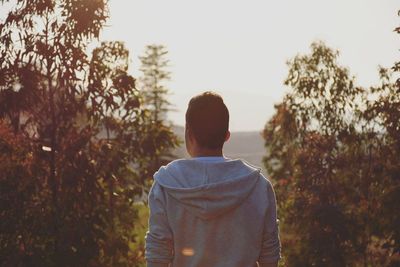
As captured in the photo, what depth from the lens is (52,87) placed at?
702 centimetres

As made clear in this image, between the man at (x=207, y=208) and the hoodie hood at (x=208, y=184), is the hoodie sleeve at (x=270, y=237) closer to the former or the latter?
the man at (x=207, y=208)

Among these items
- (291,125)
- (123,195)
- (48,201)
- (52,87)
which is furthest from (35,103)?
(291,125)

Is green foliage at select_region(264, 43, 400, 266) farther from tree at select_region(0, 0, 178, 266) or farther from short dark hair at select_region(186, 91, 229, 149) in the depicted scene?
short dark hair at select_region(186, 91, 229, 149)

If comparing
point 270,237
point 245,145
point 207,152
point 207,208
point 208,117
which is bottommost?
point 245,145

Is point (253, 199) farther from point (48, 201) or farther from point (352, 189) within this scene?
point (352, 189)

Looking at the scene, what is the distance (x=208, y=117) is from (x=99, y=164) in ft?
14.7

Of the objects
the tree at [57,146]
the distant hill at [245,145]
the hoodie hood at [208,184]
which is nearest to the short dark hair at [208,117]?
Answer: the hoodie hood at [208,184]

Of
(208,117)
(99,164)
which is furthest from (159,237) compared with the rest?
(99,164)

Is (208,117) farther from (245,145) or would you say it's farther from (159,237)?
(245,145)

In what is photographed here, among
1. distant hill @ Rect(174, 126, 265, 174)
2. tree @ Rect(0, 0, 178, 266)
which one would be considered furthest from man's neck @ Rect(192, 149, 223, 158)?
distant hill @ Rect(174, 126, 265, 174)

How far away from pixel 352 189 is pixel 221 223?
6.61m

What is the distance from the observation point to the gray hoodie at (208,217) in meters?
2.58

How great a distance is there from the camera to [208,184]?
2592 mm

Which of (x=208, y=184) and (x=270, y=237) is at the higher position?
(x=208, y=184)
